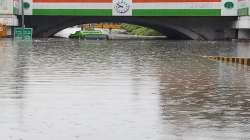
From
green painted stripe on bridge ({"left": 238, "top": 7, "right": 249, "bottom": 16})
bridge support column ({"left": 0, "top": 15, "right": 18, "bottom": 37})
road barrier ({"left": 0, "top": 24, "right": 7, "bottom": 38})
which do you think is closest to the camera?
green painted stripe on bridge ({"left": 238, "top": 7, "right": 249, "bottom": 16})

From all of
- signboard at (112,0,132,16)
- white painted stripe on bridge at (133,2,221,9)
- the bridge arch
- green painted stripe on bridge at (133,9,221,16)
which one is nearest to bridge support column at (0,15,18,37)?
the bridge arch

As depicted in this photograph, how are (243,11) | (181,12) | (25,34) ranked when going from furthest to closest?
(181,12), (243,11), (25,34)

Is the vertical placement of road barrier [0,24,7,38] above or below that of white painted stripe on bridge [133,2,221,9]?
below

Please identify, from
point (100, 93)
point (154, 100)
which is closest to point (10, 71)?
point (100, 93)

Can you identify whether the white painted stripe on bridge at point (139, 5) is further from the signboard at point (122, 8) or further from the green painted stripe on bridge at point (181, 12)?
the signboard at point (122, 8)

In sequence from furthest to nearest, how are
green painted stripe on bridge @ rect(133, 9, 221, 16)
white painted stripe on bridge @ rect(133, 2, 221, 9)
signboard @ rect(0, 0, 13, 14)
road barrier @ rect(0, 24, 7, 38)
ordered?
1. green painted stripe on bridge @ rect(133, 9, 221, 16)
2. white painted stripe on bridge @ rect(133, 2, 221, 9)
3. signboard @ rect(0, 0, 13, 14)
4. road barrier @ rect(0, 24, 7, 38)

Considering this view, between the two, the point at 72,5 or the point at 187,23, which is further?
the point at 187,23

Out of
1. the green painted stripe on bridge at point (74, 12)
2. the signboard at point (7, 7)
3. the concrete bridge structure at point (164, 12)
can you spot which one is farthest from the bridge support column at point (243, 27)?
the signboard at point (7, 7)

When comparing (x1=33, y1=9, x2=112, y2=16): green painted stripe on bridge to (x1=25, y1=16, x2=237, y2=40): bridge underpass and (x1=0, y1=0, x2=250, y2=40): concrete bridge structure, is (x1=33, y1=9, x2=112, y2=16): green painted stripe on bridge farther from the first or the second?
(x1=25, y1=16, x2=237, y2=40): bridge underpass

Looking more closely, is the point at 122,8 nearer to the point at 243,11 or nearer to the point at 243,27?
the point at 243,11

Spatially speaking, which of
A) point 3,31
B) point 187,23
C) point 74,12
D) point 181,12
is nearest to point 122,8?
point 74,12

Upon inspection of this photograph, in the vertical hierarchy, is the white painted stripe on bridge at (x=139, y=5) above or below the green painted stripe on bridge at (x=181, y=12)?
above

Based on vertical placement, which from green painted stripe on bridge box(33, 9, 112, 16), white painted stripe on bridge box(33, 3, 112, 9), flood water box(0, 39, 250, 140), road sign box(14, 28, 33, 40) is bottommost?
road sign box(14, 28, 33, 40)

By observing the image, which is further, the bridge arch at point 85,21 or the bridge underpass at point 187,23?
the bridge arch at point 85,21
